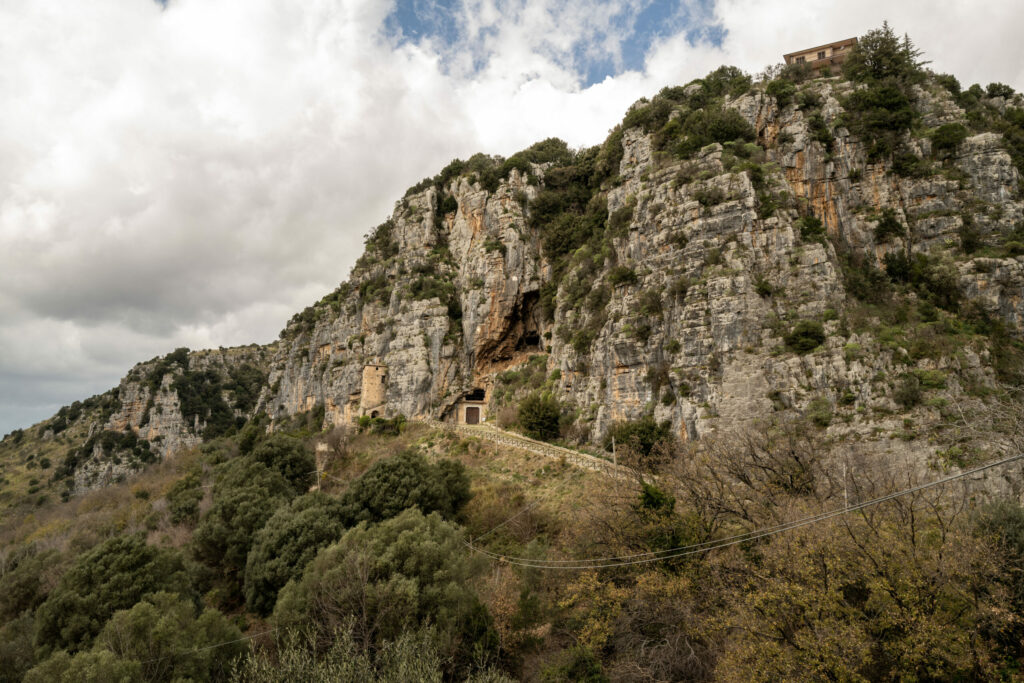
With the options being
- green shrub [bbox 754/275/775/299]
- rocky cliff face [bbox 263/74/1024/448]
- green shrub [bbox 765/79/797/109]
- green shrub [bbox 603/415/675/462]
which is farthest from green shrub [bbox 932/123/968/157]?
green shrub [bbox 603/415/675/462]

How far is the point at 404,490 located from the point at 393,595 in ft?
27.0

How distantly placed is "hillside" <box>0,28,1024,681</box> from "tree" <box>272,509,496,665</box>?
105 mm

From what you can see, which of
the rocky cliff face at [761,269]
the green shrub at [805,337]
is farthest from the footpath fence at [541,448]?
the green shrub at [805,337]

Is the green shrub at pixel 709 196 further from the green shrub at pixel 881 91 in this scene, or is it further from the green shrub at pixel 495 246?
the green shrub at pixel 495 246

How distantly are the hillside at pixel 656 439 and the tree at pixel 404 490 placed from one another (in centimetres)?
15

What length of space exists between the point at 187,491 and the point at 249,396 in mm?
52361

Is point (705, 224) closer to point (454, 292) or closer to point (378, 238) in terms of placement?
point (454, 292)

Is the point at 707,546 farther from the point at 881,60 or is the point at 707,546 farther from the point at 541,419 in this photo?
the point at 881,60

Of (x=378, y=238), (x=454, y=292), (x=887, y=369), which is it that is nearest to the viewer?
(x=887, y=369)

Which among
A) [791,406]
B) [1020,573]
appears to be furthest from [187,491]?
[1020,573]

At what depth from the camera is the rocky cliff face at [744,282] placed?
21.3 meters

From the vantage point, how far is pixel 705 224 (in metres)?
26.5

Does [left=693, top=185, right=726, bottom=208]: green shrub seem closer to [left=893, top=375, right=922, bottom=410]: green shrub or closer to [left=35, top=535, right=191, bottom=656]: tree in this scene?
[left=893, top=375, right=922, bottom=410]: green shrub

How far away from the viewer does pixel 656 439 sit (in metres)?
22.9
